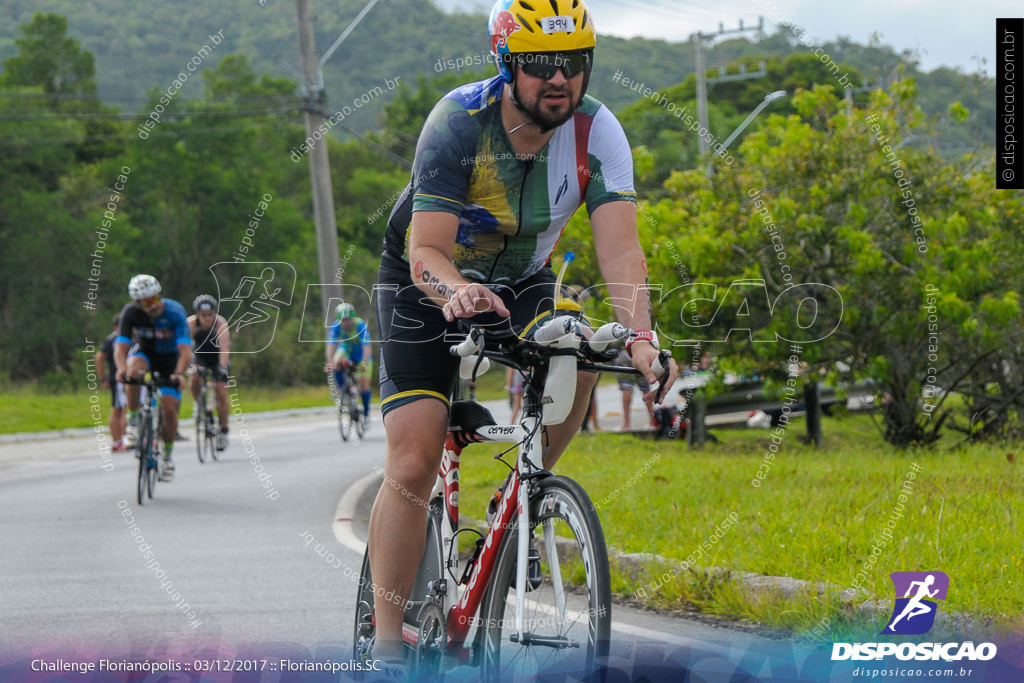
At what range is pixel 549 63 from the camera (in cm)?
339

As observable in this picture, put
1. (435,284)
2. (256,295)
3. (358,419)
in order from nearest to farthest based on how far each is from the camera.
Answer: (435,284)
(358,419)
(256,295)

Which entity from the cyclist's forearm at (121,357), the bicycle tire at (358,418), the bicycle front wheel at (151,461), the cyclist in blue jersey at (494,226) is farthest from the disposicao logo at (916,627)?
the bicycle tire at (358,418)

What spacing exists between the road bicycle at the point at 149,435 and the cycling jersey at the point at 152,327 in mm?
348

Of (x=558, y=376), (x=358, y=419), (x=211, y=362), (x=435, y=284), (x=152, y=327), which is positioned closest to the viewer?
(x=558, y=376)

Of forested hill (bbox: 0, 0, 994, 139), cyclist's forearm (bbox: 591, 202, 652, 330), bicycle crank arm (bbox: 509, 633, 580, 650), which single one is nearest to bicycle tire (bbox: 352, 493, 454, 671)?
bicycle crank arm (bbox: 509, 633, 580, 650)

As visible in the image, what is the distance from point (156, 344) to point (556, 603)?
30.3ft

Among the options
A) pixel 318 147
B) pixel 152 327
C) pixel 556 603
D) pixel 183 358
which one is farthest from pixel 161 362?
pixel 556 603

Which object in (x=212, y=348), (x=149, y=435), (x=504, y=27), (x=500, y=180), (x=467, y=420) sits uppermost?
(x=504, y=27)

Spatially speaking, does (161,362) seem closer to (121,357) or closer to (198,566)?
(121,357)

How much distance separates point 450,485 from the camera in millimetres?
3809

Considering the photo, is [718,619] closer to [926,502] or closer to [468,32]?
[926,502]

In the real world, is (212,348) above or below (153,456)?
above

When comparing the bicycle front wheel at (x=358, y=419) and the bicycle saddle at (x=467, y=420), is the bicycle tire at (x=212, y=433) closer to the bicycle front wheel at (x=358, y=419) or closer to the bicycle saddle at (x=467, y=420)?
the bicycle front wheel at (x=358, y=419)

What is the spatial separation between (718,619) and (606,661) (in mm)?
2509
